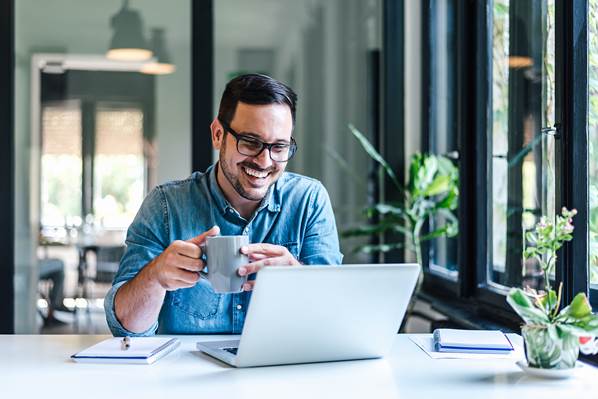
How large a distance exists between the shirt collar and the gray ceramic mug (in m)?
0.55

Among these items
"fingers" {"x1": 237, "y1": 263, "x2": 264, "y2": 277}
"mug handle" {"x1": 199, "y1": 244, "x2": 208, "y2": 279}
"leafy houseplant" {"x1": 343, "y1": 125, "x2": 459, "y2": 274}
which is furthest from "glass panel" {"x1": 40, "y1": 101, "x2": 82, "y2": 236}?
"fingers" {"x1": 237, "y1": 263, "x2": 264, "y2": 277}

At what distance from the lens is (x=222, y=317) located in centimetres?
205

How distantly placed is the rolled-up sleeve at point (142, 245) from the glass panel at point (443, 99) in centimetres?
178

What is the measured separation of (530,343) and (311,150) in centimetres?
270

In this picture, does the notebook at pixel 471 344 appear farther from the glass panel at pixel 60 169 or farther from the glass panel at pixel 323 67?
the glass panel at pixel 60 169

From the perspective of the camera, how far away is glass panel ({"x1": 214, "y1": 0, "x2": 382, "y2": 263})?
158 inches

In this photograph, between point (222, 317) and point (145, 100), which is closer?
point (222, 317)

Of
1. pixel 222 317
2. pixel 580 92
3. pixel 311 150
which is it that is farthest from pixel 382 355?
pixel 311 150

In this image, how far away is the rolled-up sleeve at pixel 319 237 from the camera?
2.14 meters

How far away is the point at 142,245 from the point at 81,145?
6.64 feet

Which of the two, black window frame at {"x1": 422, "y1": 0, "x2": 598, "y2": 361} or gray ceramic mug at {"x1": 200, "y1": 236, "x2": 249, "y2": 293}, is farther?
black window frame at {"x1": 422, "y1": 0, "x2": 598, "y2": 361}

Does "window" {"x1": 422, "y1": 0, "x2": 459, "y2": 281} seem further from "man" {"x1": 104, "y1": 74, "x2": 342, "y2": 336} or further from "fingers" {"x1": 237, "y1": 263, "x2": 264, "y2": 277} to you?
"fingers" {"x1": 237, "y1": 263, "x2": 264, "y2": 277}

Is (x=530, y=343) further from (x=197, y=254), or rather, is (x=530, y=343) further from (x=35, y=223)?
(x=35, y=223)

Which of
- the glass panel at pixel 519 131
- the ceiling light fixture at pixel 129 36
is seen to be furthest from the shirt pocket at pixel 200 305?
the ceiling light fixture at pixel 129 36
